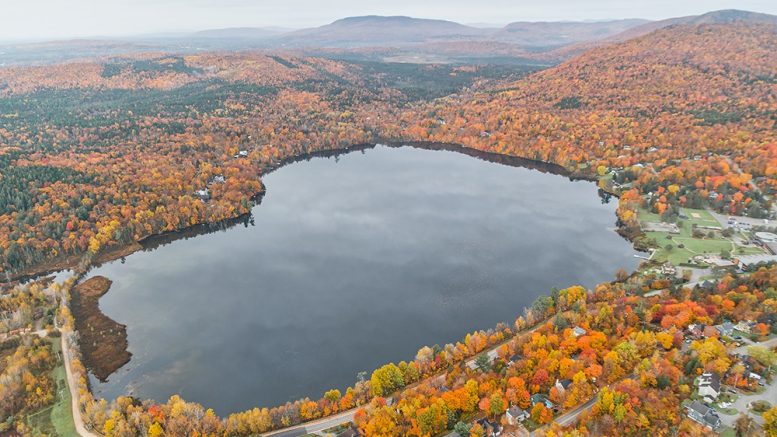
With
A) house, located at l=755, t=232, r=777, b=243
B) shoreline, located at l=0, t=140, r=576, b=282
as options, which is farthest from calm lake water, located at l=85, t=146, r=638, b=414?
house, located at l=755, t=232, r=777, b=243

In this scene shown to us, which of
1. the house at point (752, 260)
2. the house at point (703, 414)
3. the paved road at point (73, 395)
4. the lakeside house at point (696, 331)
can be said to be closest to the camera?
the house at point (703, 414)

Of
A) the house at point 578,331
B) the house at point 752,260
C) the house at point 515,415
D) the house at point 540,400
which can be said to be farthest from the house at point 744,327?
the house at point 515,415

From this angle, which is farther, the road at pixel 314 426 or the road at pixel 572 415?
the road at pixel 314 426

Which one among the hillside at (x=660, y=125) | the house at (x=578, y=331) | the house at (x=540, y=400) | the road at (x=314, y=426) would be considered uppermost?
the hillside at (x=660, y=125)

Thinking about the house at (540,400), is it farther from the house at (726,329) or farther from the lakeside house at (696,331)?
the house at (726,329)

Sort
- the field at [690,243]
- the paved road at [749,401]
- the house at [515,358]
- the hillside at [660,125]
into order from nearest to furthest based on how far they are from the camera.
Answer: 1. the paved road at [749,401]
2. the house at [515,358]
3. the field at [690,243]
4. the hillside at [660,125]

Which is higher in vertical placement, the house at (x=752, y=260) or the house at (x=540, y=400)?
the house at (x=752, y=260)

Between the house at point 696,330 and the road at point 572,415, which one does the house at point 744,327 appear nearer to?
the house at point 696,330

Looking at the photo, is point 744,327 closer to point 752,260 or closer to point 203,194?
point 752,260
